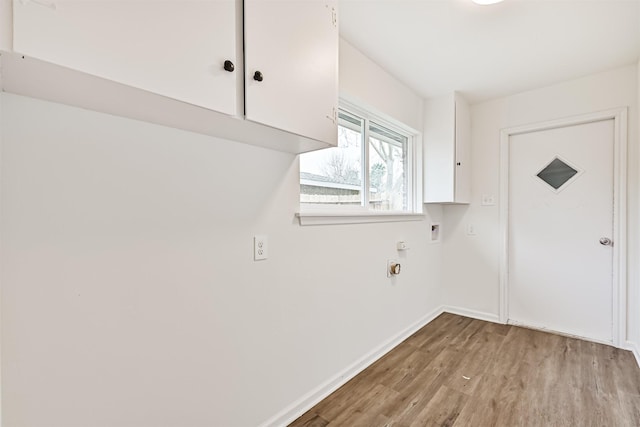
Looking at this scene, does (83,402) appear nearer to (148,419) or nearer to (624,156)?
(148,419)

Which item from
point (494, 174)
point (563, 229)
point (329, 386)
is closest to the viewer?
point (329, 386)

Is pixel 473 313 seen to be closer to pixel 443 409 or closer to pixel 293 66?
pixel 443 409

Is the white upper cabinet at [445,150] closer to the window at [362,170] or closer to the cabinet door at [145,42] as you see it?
the window at [362,170]

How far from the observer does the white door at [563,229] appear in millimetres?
2471

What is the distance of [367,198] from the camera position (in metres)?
2.32

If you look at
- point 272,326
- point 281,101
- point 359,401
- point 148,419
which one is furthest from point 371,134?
point 148,419

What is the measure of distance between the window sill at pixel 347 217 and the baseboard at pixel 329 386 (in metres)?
1.00

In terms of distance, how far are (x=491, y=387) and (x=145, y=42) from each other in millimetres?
2498

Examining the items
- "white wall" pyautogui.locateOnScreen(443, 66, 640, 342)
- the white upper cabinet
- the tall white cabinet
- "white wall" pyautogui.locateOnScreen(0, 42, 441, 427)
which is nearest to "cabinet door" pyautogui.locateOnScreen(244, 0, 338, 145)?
the tall white cabinet

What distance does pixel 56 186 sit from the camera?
87 centimetres

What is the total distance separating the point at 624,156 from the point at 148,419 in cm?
355

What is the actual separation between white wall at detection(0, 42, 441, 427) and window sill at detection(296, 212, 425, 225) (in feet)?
0.17

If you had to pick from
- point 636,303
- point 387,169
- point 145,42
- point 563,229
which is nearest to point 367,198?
point 387,169

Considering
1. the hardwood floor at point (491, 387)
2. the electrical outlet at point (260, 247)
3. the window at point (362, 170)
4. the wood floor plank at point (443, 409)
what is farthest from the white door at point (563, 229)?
the electrical outlet at point (260, 247)
